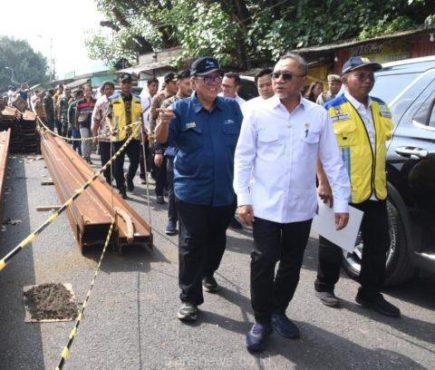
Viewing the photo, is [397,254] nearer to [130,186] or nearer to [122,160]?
[122,160]

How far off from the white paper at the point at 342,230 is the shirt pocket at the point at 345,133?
47 centimetres

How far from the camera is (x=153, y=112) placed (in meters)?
7.18

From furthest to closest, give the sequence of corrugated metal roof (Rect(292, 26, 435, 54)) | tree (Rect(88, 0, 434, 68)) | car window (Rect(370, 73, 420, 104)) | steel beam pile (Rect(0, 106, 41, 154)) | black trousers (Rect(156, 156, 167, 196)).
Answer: steel beam pile (Rect(0, 106, 41, 154)), tree (Rect(88, 0, 434, 68)), corrugated metal roof (Rect(292, 26, 435, 54)), black trousers (Rect(156, 156, 167, 196)), car window (Rect(370, 73, 420, 104))

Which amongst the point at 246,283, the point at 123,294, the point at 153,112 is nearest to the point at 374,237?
the point at 246,283

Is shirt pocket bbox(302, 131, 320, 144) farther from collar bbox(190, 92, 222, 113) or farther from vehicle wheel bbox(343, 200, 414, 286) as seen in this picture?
vehicle wheel bbox(343, 200, 414, 286)

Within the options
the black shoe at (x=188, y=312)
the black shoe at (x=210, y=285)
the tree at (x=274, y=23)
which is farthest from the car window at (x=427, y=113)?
the tree at (x=274, y=23)

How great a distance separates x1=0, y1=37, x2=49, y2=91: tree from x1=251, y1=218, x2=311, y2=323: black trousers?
98.3m

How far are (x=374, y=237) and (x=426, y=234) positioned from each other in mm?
391

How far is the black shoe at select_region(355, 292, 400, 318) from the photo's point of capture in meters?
3.94

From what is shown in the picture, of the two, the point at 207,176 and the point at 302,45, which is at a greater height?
the point at 302,45

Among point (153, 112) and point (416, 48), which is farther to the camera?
point (416, 48)

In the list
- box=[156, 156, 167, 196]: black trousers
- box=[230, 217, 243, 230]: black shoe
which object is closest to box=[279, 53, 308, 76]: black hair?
box=[230, 217, 243, 230]: black shoe

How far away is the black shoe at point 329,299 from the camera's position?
4.15m

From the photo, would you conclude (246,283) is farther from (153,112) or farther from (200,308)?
(153,112)
